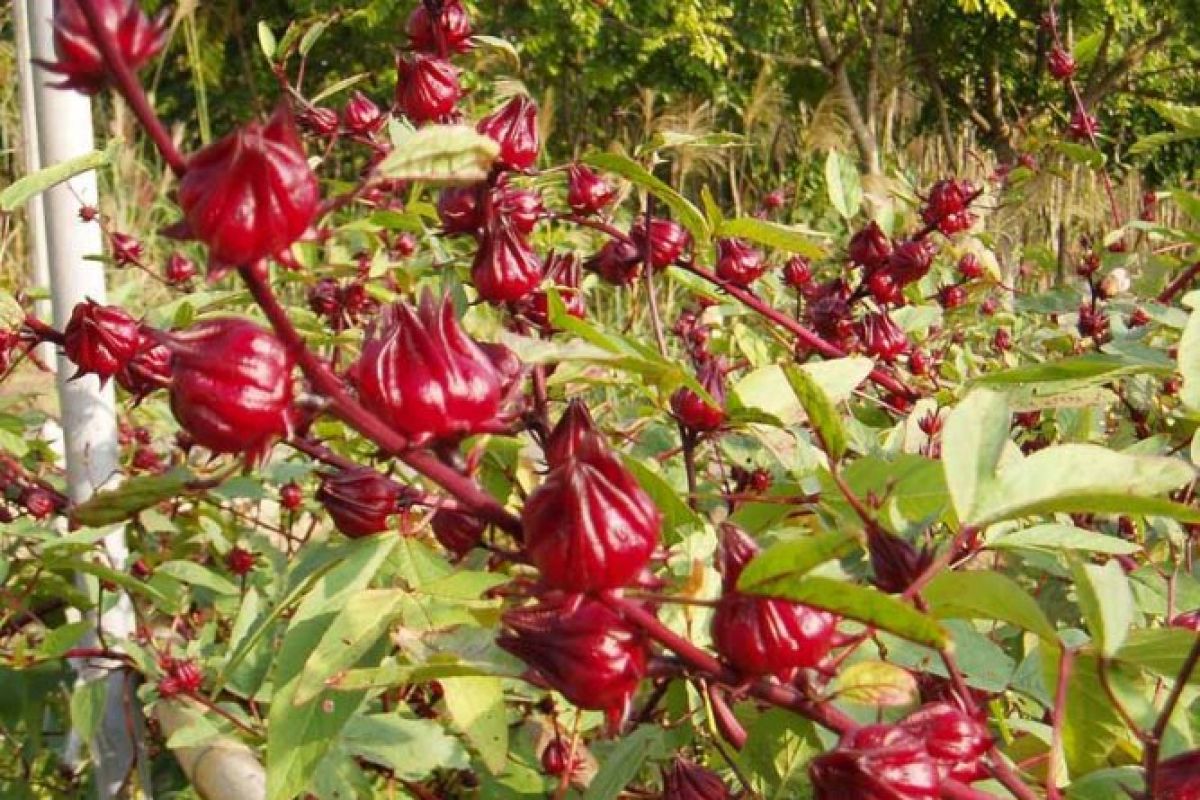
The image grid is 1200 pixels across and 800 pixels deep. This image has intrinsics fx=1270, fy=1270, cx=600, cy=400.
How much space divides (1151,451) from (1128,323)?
2.11ft

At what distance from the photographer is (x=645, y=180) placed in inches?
33.4

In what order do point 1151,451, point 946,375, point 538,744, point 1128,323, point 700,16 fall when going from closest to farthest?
point 1151,451 < point 538,744 < point 1128,323 < point 946,375 < point 700,16

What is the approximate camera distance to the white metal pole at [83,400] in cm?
138

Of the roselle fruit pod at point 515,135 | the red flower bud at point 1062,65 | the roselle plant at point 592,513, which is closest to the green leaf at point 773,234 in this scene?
the roselle plant at point 592,513

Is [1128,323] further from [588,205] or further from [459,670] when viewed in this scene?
[459,670]

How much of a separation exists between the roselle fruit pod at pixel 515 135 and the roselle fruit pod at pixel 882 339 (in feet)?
1.67

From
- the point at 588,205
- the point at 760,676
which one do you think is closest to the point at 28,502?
the point at 588,205

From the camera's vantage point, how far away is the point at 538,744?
Answer: 127 centimetres

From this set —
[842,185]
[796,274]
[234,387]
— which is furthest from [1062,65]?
[234,387]

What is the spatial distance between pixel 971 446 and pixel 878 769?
145mm

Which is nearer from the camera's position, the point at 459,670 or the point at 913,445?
the point at 459,670

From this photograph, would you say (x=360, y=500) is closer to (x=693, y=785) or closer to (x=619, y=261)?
(x=693, y=785)

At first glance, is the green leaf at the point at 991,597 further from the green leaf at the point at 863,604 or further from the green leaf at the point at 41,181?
the green leaf at the point at 41,181

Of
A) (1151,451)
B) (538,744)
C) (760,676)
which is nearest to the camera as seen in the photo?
(760,676)
